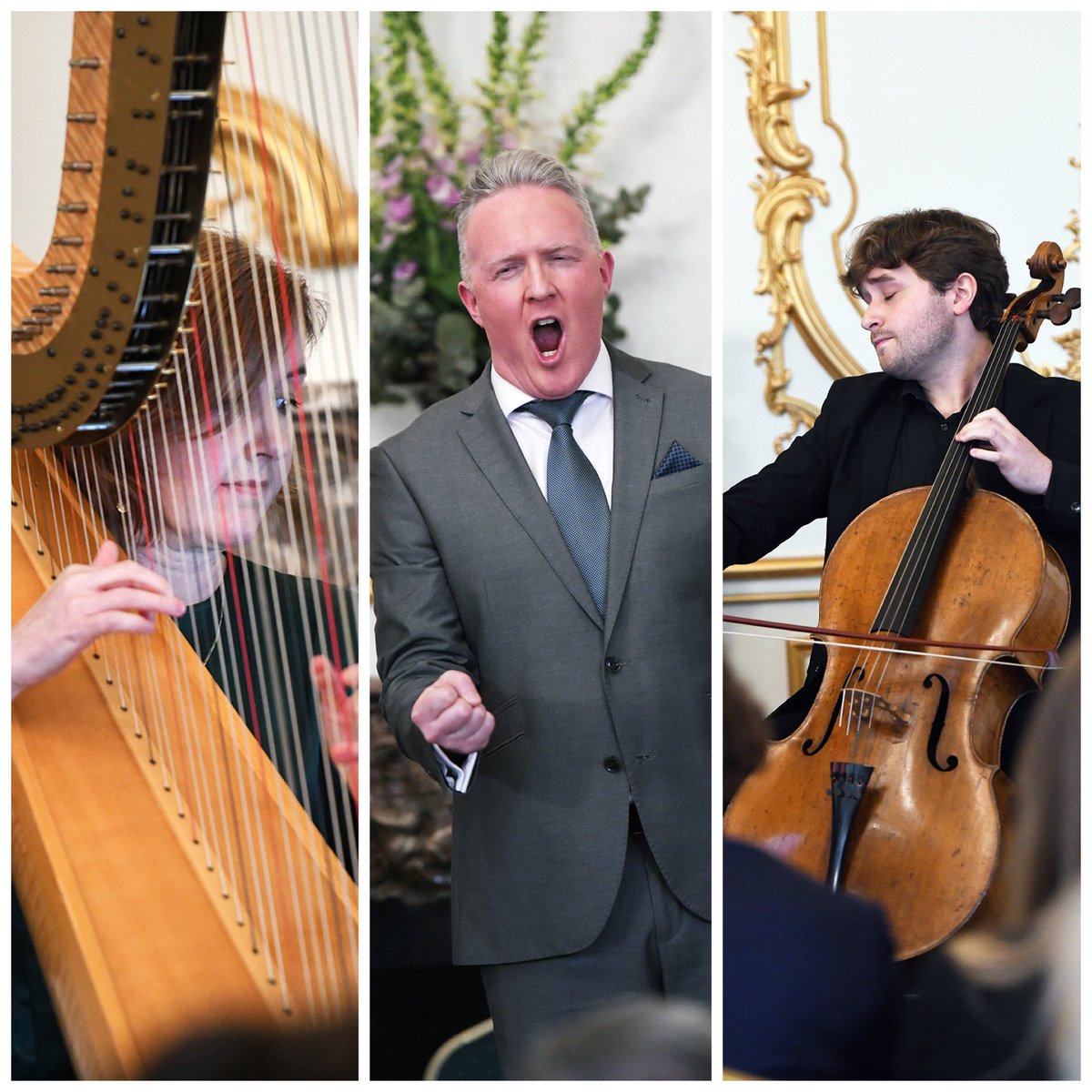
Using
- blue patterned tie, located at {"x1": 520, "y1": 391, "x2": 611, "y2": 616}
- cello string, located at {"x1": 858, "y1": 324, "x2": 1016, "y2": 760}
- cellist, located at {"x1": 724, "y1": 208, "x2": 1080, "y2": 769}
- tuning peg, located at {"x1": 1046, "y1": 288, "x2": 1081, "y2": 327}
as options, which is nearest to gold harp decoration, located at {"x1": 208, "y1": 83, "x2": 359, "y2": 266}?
blue patterned tie, located at {"x1": 520, "y1": 391, "x2": 611, "y2": 616}

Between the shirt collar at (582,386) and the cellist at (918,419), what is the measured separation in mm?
284

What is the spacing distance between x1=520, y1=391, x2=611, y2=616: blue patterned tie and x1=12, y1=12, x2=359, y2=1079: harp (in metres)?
0.34

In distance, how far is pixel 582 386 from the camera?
7.17 ft

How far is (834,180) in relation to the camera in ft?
7.35

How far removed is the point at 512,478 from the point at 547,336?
0.24m

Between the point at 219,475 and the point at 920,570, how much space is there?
3.66 ft

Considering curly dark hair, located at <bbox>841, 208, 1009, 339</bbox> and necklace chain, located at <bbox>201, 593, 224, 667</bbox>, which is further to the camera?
curly dark hair, located at <bbox>841, 208, 1009, 339</bbox>

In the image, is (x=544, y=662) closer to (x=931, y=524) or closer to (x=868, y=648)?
(x=868, y=648)

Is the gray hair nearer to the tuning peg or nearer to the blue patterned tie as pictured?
the blue patterned tie

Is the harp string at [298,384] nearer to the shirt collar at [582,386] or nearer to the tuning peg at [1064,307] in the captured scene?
the shirt collar at [582,386]

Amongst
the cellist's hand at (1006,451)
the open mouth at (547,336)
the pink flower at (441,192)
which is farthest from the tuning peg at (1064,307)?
the pink flower at (441,192)

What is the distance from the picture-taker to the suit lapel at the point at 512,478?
2127 mm

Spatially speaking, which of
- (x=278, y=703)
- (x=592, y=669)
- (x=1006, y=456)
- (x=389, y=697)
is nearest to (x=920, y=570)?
(x=1006, y=456)

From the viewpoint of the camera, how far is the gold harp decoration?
79.7 inches
